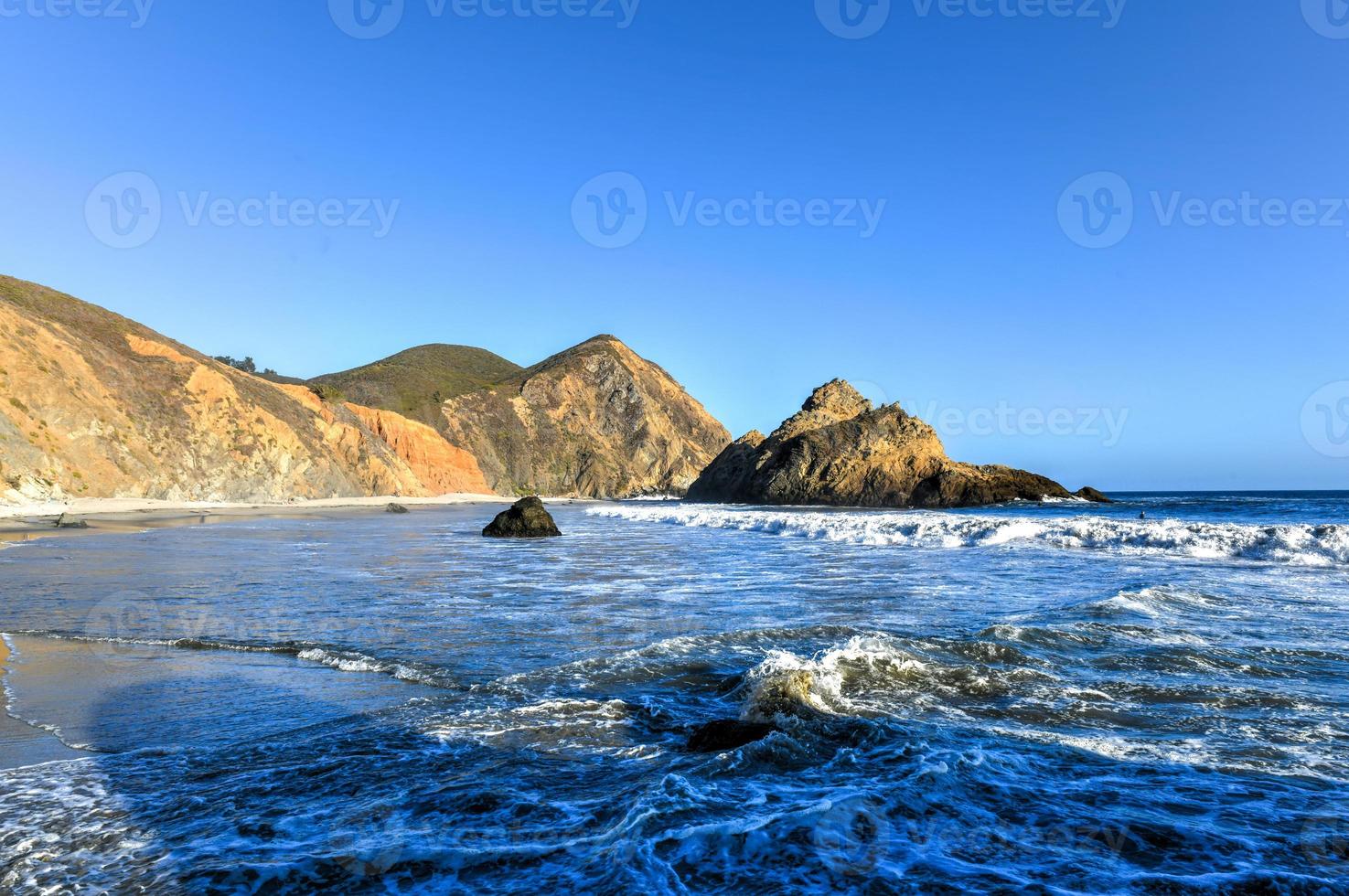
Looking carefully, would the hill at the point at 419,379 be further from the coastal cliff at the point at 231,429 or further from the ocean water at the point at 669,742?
the ocean water at the point at 669,742

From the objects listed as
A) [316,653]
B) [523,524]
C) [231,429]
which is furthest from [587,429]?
[316,653]

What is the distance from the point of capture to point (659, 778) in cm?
467

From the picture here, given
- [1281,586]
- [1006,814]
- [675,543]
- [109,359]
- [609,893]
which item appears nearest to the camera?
[609,893]

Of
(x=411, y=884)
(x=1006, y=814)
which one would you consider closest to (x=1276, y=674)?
(x=1006, y=814)

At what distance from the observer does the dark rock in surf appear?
5.23 m

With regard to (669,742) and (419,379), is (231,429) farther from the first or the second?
(419,379)

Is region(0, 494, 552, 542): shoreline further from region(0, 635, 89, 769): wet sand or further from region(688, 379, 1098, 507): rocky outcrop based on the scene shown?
region(688, 379, 1098, 507): rocky outcrop

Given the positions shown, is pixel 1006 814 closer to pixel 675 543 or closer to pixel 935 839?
pixel 935 839

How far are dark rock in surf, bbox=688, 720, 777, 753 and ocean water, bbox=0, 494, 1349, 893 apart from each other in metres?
0.11

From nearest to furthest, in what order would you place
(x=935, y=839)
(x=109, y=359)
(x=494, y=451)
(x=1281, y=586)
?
(x=935, y=839) < (x=1281, y=586) < (x=109, y=359) < (x=494, y=451)

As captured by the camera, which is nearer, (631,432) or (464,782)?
(464,782)

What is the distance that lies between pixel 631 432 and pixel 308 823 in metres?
148

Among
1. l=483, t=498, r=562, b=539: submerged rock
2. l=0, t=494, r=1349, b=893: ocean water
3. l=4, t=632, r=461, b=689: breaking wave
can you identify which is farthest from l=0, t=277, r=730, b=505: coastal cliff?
l=0, t=494, r=1349, b=893: ocean water

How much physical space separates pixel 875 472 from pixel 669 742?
67.4m
